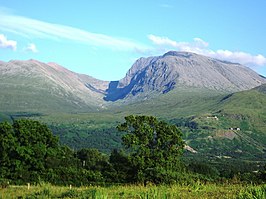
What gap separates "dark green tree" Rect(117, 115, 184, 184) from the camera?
62.3 m

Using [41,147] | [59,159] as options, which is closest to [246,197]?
[41,147]

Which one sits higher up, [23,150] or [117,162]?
[23,150]

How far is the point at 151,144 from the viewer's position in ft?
214

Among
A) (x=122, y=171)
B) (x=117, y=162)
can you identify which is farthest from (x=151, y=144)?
(x=117, y=162)

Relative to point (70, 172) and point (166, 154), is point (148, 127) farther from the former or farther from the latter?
point (70, 172)

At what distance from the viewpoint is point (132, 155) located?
211ft

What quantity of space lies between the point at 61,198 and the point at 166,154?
155 feet

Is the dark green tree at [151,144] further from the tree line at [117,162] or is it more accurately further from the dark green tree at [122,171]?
the dark green tree at [122,171]

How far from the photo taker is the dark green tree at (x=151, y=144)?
204ft

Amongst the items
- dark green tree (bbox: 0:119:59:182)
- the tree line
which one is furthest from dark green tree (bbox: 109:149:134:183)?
dark green tree (bbox: 0:119:59:182)

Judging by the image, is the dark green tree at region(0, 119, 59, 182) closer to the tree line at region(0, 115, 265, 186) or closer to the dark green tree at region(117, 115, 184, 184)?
the tree line at region(0, 115, 265, 186)

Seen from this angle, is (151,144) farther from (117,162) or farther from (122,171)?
(117,162)

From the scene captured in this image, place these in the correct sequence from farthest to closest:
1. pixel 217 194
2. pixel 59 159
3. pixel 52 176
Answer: pixel 59 159 → pixel 52 176 → pixel 217 194

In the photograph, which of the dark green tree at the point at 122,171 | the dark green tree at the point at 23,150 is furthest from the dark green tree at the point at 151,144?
the dark green tree at the point at 23,150
